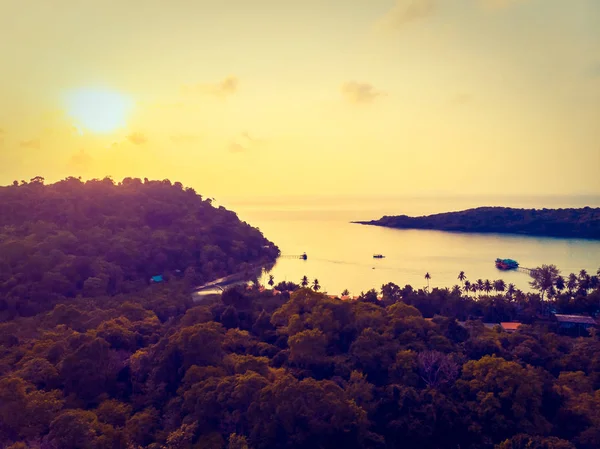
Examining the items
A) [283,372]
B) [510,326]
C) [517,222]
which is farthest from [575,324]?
[517,222]

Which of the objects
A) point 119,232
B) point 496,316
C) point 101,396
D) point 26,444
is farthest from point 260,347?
point 119,232

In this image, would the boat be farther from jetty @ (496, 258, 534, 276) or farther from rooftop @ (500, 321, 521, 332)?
rooftop @ (500, 321, 521, 332)

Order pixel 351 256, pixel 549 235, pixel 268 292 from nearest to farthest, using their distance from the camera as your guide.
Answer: pixel 268 292
pixel 351 256
pixel 549 235

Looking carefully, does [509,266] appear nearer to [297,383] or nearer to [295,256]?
[295,256]

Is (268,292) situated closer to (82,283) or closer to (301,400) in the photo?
(82,283)

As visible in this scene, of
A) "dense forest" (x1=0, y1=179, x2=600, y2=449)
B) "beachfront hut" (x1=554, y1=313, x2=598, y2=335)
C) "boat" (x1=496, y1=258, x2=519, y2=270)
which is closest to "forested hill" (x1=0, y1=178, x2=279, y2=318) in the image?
"dense forest" (x1=0, y1=179, x2=600, y2=449)

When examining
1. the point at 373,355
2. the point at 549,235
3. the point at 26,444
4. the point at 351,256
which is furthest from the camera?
the point at 549,235
